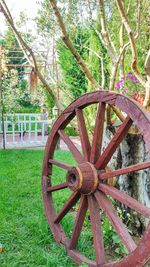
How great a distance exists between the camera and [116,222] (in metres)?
2.03

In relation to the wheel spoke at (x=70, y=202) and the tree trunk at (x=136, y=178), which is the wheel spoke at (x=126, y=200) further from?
the tree trunk at (x=136, y=178)

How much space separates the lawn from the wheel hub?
670 mm

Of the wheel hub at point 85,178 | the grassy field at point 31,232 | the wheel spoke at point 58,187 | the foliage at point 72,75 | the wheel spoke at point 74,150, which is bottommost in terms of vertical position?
the grassy field at point 31,232

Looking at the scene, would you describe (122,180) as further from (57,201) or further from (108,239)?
(57,201)

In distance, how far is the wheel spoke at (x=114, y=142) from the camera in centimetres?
205

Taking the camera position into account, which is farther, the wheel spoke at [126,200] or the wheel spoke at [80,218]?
the wheel spoke at [80,218]

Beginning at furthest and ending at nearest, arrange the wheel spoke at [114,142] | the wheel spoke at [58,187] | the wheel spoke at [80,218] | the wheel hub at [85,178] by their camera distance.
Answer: the wheel spoke at [58,187] → the wheel spoke at [80,218] → the wheel hub at [85,178] → the wheel spoke at [114,142]

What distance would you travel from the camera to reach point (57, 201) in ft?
13.3

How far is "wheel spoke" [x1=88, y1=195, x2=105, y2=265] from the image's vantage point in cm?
212

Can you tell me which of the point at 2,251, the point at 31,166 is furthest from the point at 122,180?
the point at 31,166

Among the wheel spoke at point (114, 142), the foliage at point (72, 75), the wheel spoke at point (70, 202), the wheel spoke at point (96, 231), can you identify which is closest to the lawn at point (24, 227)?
the wheel spoke at point (70, 202)

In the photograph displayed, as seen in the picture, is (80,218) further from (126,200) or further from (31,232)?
(31,232)

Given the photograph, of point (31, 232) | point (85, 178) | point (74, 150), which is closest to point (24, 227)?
point (31, 232)

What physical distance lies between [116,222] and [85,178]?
362 mm
